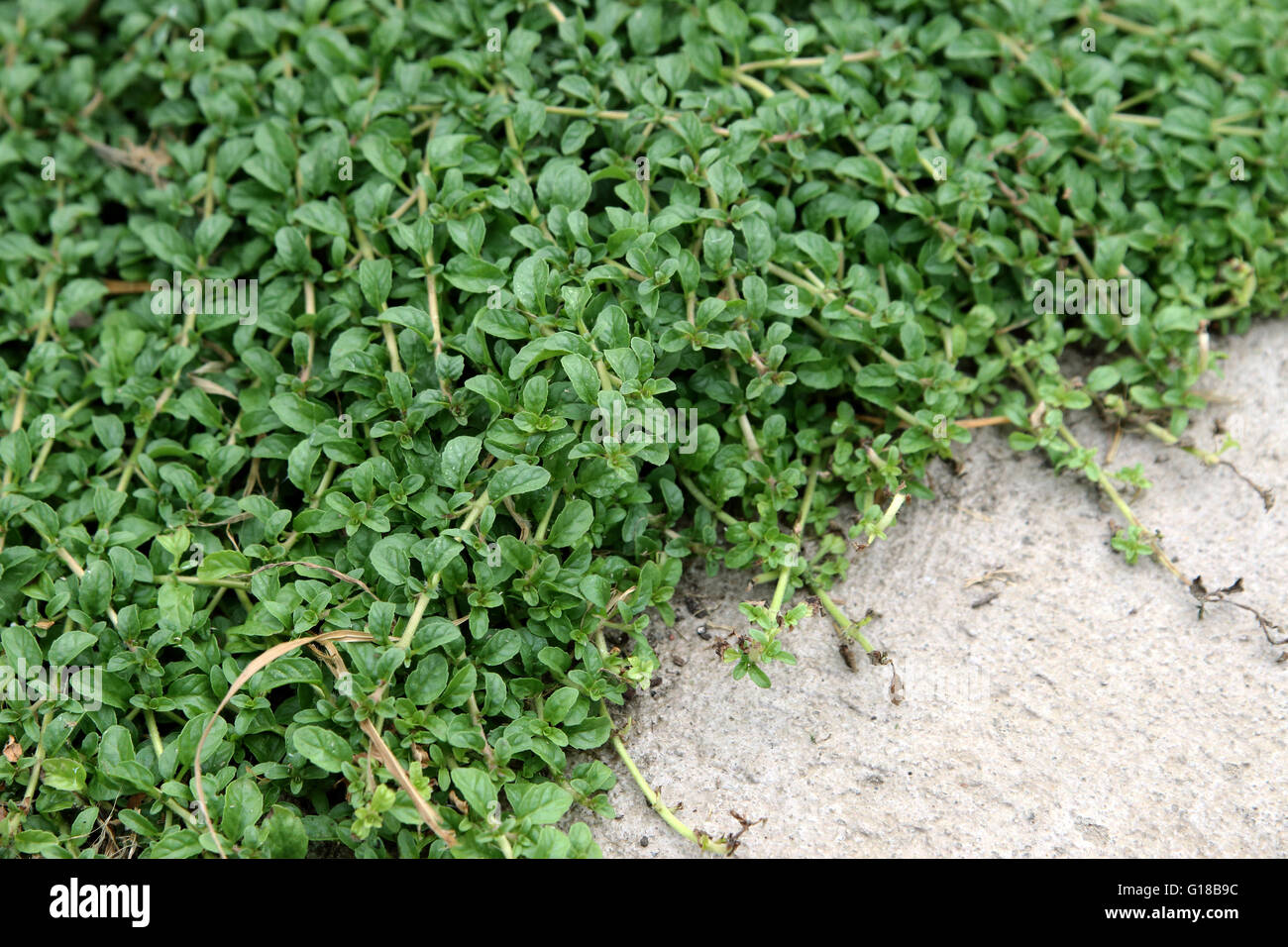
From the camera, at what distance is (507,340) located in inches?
99.6

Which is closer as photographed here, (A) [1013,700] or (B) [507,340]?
(A) [1013,700]

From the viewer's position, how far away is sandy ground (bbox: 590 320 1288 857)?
2164 millimetres

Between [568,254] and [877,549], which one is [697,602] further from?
[568,254]

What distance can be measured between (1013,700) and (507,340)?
1.44 m

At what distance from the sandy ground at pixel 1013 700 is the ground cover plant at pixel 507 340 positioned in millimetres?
95

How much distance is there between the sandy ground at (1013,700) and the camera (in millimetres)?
2164

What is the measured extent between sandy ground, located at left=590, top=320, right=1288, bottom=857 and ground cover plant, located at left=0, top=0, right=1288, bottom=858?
3.7 inches

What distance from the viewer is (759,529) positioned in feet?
8.08

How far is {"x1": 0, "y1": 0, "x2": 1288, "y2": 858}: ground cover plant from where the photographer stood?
7.23ft

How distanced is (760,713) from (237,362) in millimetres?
1637

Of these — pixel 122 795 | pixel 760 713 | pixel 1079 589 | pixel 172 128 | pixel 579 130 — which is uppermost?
→ pixel 579 130

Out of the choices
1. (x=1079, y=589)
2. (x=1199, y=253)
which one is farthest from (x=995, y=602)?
(x=1199, y=253)

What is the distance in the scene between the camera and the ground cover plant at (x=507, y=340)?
2203 millimetres
